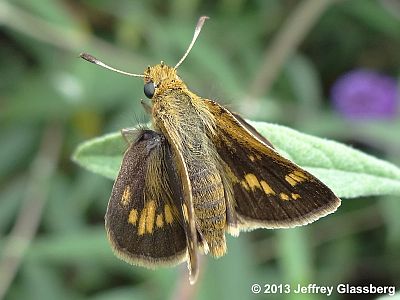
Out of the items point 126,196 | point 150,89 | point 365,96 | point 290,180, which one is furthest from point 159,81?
point 365,96

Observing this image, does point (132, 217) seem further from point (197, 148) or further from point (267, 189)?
point (267, 189)

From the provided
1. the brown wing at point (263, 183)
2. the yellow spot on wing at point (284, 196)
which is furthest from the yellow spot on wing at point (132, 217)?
the yellow spot on wing at point (284, 196)

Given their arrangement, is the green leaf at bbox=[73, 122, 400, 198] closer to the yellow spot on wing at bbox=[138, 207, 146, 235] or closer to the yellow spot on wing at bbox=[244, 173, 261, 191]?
the yellow spot on wing at bbox=[244, 173, 261, 191]

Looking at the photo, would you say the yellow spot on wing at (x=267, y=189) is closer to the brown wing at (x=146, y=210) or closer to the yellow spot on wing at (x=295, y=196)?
the yellow spot on wing at (x=295, y=196)

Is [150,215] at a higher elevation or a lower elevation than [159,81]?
lower

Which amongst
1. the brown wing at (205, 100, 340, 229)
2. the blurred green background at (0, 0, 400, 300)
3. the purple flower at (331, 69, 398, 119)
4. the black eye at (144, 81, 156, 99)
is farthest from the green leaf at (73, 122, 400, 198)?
the purple flower at (331, 69, 398, 119)

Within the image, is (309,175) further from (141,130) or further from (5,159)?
(5,159)
